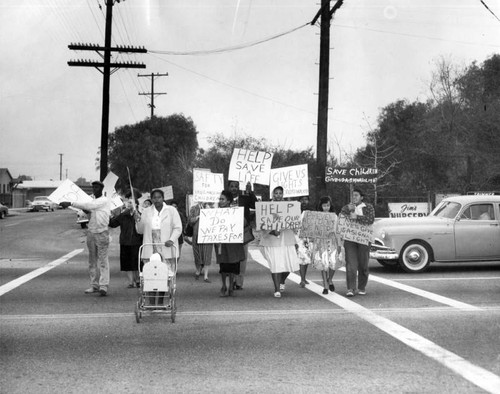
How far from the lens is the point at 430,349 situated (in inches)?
285

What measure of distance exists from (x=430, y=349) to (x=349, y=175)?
13497 millimetres

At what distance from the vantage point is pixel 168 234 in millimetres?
10234

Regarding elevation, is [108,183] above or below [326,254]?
above

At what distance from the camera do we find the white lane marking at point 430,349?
19.9 feet

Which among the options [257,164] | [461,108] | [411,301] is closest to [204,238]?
[411,301]

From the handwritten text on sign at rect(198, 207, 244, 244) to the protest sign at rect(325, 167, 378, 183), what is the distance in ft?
30.5

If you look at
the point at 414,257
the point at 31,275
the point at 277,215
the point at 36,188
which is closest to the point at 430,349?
the point at 277,215

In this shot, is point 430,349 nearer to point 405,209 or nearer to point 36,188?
point 405,209

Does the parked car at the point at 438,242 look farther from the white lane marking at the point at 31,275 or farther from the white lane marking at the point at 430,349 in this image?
the white lane marking at the point at 31,275

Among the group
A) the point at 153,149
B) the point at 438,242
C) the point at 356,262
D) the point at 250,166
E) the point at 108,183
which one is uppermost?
the point at 153,149

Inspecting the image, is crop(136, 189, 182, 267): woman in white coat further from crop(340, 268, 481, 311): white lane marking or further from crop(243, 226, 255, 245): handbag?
crop(340, 268, 481, 311): white lane marking

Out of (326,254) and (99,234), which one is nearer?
(99,234)

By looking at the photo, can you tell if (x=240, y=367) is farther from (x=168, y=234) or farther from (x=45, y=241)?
(x=45, y=241)

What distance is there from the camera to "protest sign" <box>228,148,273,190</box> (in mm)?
15727
